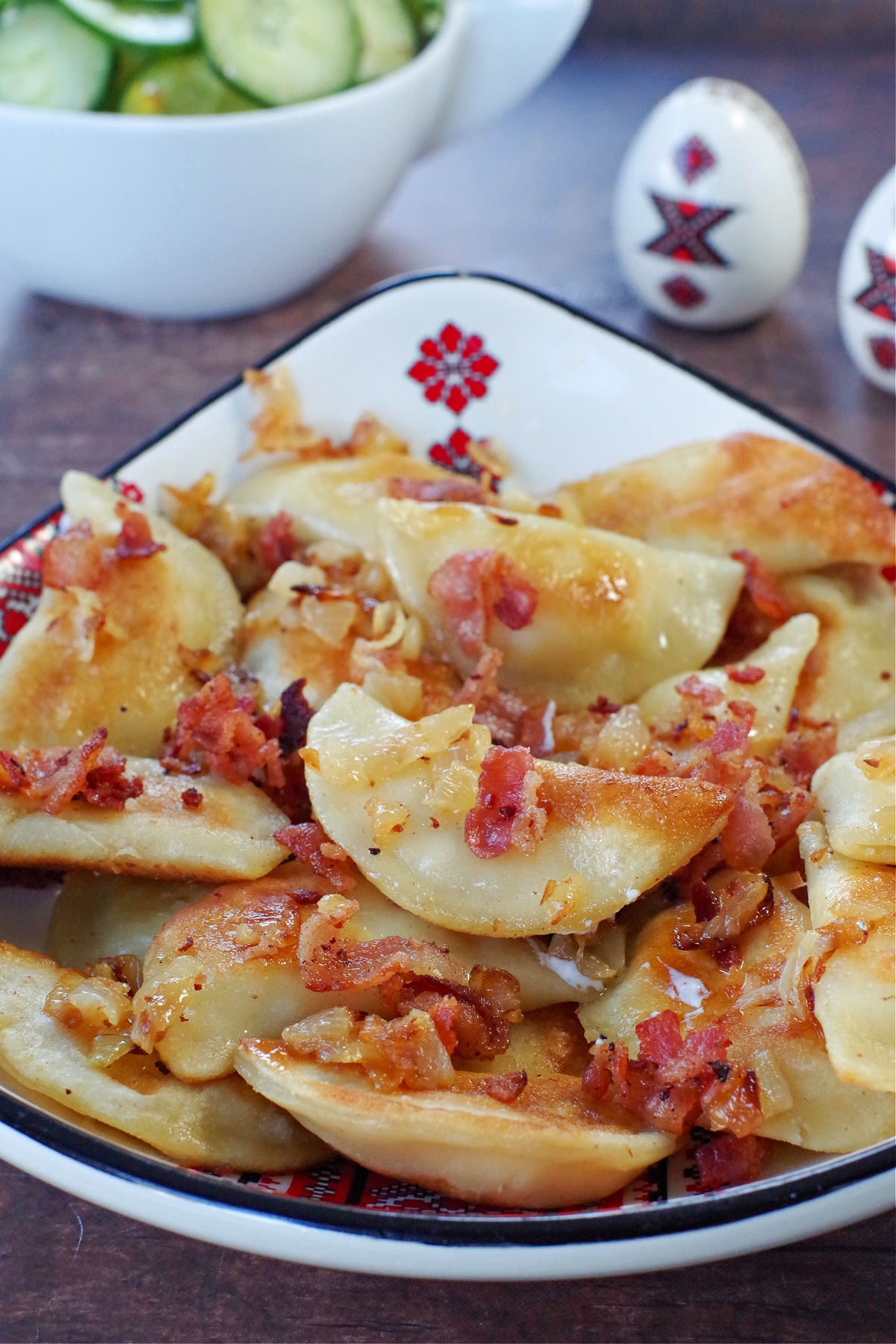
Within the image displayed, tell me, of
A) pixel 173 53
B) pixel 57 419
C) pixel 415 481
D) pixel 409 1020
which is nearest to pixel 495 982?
pixel 409 1020

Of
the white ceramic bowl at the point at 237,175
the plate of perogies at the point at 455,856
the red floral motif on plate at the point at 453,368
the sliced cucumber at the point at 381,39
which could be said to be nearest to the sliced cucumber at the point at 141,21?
the white ceramic bowl at the point at 237,175

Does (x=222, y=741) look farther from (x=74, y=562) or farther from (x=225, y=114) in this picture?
(x=225, y=114)

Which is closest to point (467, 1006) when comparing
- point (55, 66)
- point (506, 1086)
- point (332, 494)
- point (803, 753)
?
point (506, 1086)

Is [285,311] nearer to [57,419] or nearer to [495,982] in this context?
[57,419]

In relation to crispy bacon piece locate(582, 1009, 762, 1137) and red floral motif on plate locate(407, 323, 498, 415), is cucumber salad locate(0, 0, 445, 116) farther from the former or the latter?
crispy bacon piece locate(582, 1009, 762, 1137)

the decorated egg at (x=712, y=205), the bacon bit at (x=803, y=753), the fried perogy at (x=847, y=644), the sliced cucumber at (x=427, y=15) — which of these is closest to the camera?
the bacon bit at (x=803, y=753)

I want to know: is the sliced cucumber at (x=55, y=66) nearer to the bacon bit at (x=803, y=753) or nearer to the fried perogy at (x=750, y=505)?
the fried perogy at (x=750, y=505)

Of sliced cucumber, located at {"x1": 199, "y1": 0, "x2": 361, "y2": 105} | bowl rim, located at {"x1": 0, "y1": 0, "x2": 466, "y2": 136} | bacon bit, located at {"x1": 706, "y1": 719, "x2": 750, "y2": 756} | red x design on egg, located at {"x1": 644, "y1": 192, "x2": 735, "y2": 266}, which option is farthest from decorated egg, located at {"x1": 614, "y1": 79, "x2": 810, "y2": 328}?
bacon bit, located at {"x1": 706, "y1": 719, "x2": 750, "y2": 756}
